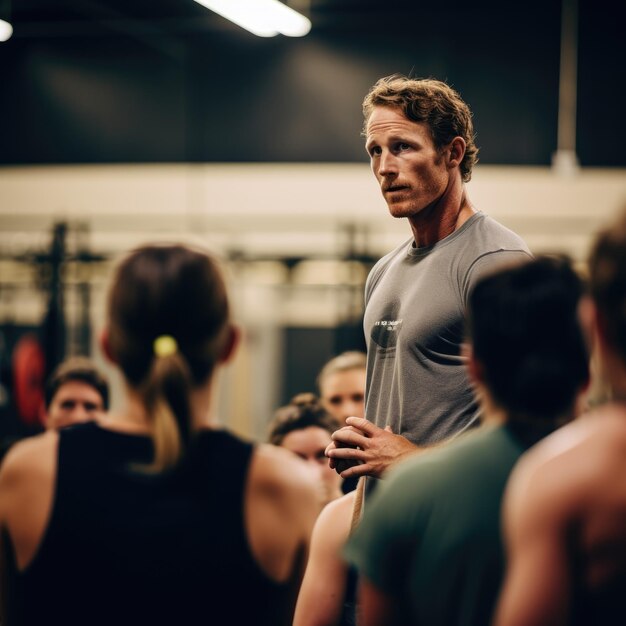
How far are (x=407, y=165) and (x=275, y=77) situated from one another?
589 centimetres

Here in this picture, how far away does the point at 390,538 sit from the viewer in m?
1.35

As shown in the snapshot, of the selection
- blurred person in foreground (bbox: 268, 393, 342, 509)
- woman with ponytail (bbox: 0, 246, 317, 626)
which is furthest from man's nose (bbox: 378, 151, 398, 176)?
blurred person in foreground (bbox: 268, 393, 342, 509)

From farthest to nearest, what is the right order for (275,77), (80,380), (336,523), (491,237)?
1. (275,77)
2. (80,380)
3. (336,523)
4. (491,237)

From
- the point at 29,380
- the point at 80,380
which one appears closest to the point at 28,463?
the point at 80,380

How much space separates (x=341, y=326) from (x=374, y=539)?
20.5 feet

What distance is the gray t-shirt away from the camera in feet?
7.22

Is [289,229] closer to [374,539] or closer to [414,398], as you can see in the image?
[414,398]

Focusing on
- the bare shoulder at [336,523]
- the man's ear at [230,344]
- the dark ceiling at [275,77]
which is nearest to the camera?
the man's ear at [230,344]

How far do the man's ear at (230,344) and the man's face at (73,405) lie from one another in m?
2.99

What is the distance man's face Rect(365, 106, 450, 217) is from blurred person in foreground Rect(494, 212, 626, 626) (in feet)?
3.95

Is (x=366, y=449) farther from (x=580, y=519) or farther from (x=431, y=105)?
(x=580, y=519)

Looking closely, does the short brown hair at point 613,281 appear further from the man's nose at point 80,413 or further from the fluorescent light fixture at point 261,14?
the fluorescent light fixture at point 261,14

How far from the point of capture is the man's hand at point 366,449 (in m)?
2.12

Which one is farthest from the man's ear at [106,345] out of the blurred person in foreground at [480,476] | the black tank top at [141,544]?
the blurred person in foreground at [480,476]
